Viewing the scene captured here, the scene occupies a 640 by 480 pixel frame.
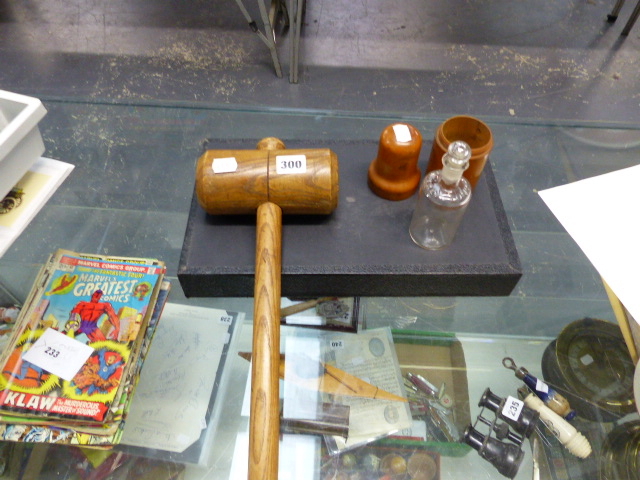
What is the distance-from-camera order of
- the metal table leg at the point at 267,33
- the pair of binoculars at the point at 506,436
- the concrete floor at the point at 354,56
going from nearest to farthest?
the pair of binoculars at the point at 506,436 < the metal table leg at the point at 267,33 < the concrete floor at the point at 354,56

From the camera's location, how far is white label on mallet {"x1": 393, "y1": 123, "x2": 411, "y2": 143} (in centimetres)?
74

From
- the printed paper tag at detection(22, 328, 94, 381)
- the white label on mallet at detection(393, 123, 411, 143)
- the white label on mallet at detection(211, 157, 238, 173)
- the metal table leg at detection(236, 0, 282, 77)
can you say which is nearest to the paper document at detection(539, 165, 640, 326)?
the white label on mallet at detection(393, 123, 411, 143)

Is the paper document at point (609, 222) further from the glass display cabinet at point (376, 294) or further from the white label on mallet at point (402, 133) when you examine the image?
the white label on mallet at point (402, 133)

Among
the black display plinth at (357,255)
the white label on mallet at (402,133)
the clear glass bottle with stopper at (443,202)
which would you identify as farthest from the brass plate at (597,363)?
the white label on mallet at (402,133)

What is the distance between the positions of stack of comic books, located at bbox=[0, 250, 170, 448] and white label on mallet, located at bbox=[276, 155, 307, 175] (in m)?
0.31

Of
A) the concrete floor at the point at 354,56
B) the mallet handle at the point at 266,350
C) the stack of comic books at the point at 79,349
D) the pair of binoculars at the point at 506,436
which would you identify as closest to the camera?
the mallet handle at the point at 266,350

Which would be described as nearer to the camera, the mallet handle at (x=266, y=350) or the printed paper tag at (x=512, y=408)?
the mallet handle at (x=266, y=350)

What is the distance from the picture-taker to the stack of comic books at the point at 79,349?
725mm

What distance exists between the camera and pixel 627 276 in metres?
0.78

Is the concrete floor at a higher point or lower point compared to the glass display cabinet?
lower

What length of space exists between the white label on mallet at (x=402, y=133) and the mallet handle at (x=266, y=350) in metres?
0.22

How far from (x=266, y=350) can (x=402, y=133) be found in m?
0.39

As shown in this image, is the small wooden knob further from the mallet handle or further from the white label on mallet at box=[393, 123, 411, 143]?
the mallet handle

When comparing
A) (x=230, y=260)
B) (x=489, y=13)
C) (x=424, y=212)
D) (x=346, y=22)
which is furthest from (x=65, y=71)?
(x=489, y=13)
